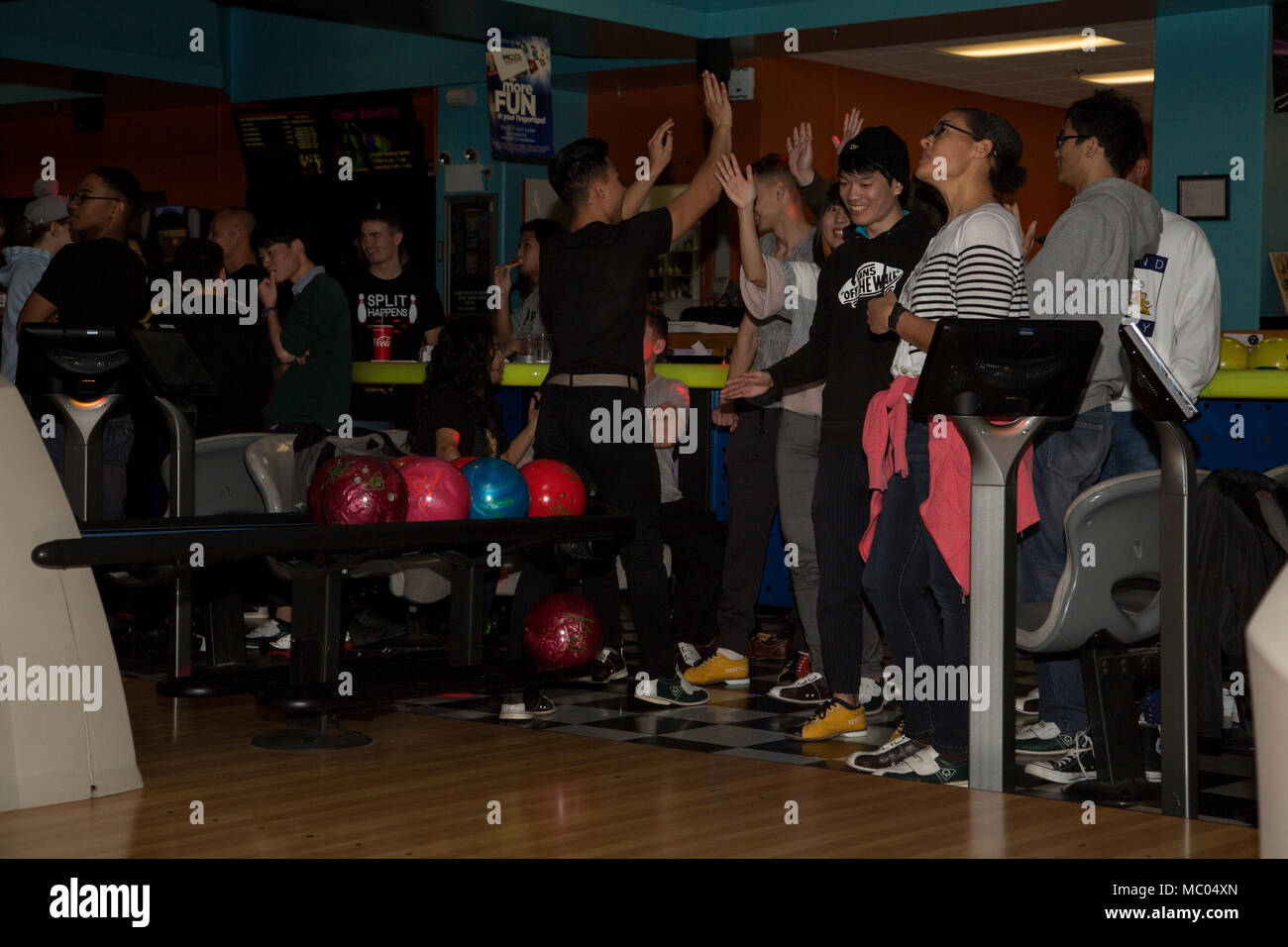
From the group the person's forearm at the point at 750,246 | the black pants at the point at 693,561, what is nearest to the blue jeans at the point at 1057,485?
the person's forearm at the point at 750,246

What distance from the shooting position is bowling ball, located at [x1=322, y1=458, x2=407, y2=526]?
→ 4180 millimetres

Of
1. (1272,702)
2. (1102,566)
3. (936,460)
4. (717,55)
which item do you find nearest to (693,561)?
(936,460)

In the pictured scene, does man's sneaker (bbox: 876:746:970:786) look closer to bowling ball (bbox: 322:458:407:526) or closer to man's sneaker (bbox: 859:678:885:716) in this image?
man's sneaker (bbox: 859:678:885:716)

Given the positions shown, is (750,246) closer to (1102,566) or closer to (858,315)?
(858,315)

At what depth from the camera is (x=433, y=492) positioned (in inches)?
173

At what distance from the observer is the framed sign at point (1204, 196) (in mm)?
8969

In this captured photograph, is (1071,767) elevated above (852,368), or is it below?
below

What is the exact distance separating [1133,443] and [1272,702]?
2.98 metres

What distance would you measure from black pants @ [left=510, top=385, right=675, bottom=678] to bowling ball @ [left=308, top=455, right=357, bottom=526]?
881mm

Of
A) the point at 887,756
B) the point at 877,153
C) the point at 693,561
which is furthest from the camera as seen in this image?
the point at 693,561

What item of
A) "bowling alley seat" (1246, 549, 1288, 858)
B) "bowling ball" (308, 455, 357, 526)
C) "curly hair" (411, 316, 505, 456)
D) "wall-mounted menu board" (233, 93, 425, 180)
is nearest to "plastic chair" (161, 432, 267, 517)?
"curly hair" (411, 316, 505, 456)

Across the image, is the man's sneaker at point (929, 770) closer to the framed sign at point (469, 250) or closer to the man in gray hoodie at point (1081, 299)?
the man in gray hoodie at point (1081, 299)
